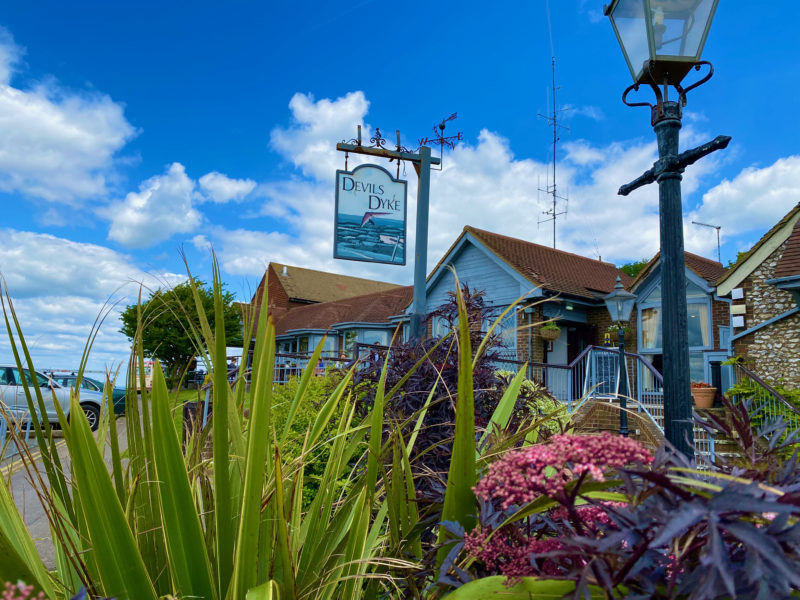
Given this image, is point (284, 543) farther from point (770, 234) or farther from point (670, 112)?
point (770, 234)

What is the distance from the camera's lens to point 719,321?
15969 millimetres

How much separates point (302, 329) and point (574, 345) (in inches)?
659

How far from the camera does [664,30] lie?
10.8 feet

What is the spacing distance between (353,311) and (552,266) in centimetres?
1276

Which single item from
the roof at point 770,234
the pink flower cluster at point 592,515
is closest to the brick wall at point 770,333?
the roof at point 770,234

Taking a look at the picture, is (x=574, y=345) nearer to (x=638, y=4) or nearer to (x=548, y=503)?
(x=638, y=4)

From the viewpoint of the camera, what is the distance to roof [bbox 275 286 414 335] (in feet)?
88.8

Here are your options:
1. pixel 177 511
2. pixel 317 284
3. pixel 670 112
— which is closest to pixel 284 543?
pixel 177 511

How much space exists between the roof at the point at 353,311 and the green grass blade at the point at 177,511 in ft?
78.2

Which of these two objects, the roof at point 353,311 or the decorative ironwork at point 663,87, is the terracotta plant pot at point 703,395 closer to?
the decorative ironwork at point 663,87

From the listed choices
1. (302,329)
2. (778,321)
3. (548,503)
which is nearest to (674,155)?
(548,503)

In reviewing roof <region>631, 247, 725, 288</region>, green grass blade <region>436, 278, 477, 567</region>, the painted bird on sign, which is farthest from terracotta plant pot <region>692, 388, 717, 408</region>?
green grass blade <region>436, 278, 477, 567</region>

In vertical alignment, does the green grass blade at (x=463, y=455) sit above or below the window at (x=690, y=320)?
below

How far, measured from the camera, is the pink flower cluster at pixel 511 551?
892 mm
